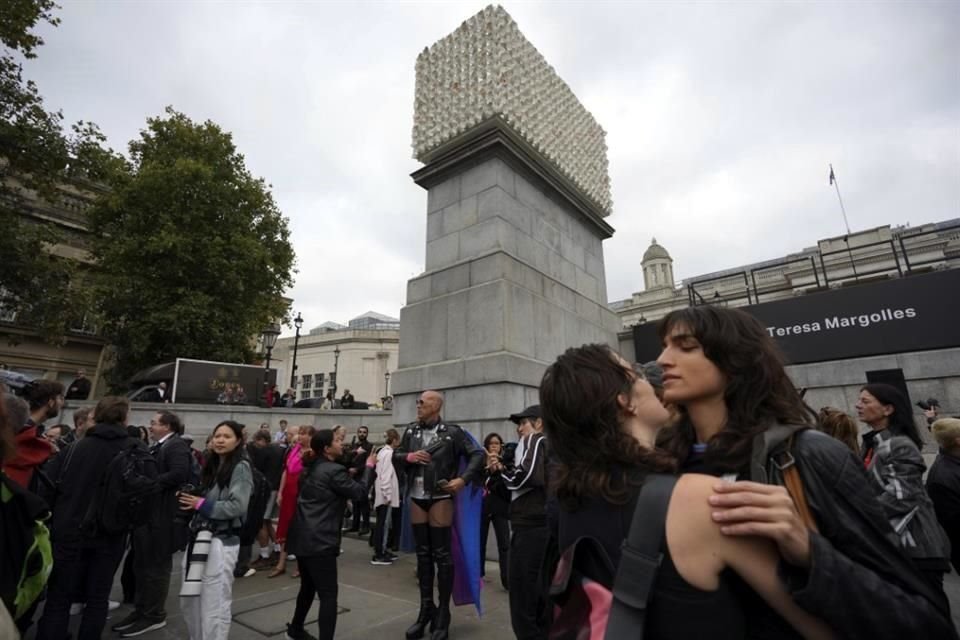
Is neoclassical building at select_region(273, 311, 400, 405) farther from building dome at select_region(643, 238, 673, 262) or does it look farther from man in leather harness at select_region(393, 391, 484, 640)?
man in leather harness at select_region(393, 391, 484, 640)

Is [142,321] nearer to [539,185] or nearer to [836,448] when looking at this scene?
[539,185]

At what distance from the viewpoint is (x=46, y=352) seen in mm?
29859

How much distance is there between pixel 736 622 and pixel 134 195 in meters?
30.3

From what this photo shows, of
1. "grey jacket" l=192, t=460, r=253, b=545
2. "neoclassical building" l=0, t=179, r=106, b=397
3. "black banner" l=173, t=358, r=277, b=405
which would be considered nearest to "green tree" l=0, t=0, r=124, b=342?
"black banner" l=173, t=358, r=277, b=405

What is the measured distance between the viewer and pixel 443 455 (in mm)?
5176

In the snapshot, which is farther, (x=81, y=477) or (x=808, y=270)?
(x=808, y=270)

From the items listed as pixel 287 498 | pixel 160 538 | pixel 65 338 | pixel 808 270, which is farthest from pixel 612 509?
pixel 65 338

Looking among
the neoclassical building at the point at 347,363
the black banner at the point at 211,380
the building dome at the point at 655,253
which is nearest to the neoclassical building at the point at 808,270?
the building dome at the point at 655,253

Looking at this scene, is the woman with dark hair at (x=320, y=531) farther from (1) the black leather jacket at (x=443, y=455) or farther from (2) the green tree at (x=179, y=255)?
(2) the green tree at (x=179, y=255)

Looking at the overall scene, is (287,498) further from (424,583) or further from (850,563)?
(850,563)

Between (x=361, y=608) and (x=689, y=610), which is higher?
(x=689, y=610)

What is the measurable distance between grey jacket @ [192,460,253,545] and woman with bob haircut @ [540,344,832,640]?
3.53 metres

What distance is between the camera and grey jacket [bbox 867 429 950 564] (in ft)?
11.2

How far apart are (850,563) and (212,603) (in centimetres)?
470
